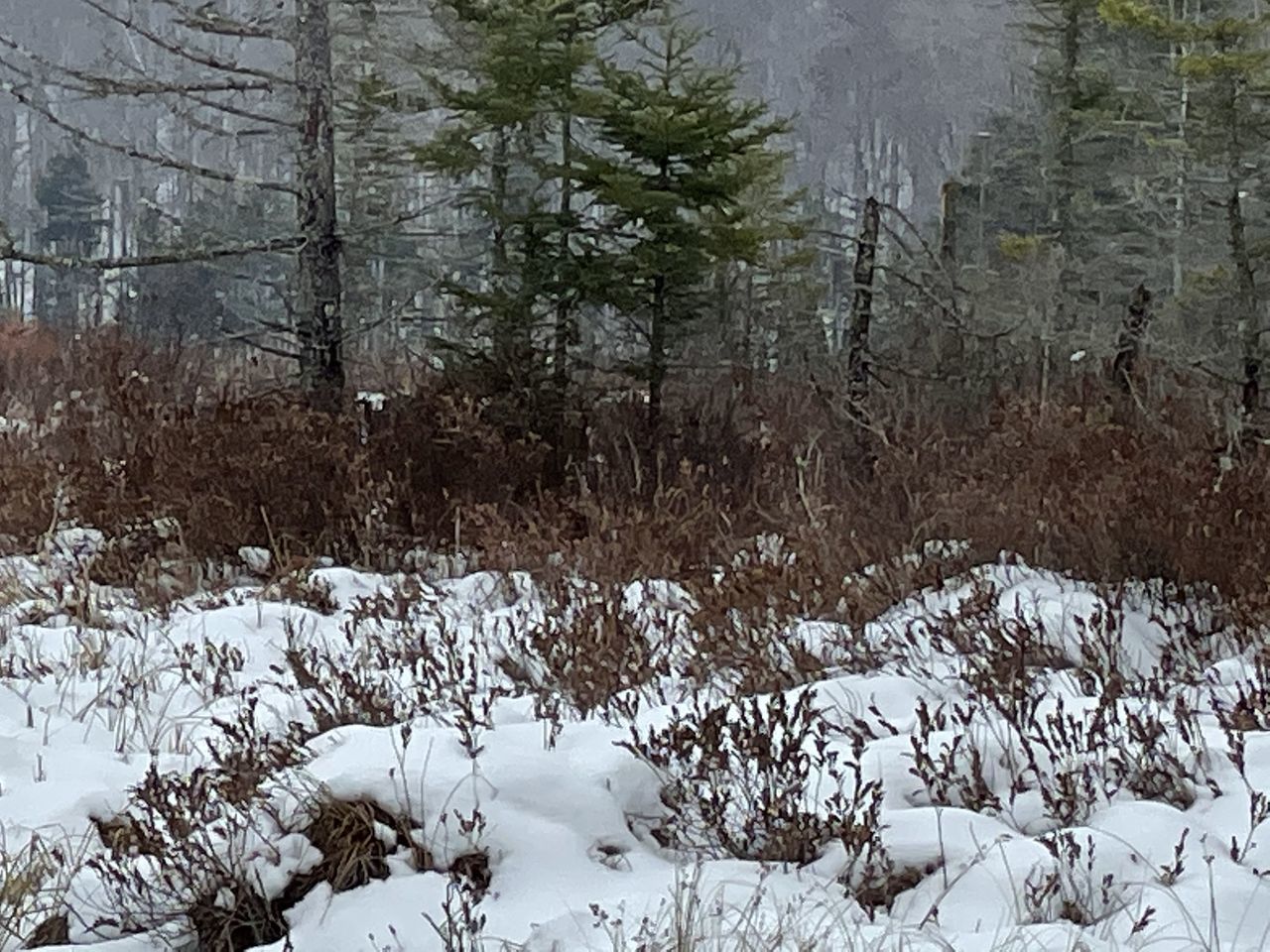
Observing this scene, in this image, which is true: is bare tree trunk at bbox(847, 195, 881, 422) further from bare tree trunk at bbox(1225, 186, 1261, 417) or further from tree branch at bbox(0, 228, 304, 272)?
tree branch at bbox(0, 228, 304, 272)

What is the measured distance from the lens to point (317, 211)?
7.75 m

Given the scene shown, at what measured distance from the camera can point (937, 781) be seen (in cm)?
298

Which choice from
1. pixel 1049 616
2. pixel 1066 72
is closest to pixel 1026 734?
pixel 1049 616

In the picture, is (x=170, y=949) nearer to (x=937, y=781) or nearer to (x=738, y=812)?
(x=738, y=812)

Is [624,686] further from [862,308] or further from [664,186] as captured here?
[664,186]

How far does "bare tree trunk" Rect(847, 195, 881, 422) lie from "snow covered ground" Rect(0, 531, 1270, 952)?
333 centimetres

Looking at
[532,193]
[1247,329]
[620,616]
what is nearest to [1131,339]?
[1247,329]

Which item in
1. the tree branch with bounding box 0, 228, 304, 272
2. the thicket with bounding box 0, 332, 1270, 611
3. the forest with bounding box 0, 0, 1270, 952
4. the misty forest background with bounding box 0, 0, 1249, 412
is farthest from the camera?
the misty forest background with bounding box 0, 0, 1249, 412

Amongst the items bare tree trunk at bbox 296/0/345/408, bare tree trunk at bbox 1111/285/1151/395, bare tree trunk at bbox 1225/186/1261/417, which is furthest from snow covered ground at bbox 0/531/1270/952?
bare tree trunk at bbox 1111/285/1151/395

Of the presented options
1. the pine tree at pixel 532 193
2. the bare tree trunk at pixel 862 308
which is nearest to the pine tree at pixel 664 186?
the pine tree at pixel 532 193

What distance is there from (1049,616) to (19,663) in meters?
3.63

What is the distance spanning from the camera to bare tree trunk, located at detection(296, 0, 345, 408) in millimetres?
7641

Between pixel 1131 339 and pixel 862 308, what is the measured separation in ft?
7.68

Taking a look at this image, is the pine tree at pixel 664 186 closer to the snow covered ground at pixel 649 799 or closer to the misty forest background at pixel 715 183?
the misty forest background at pixel 715 183
